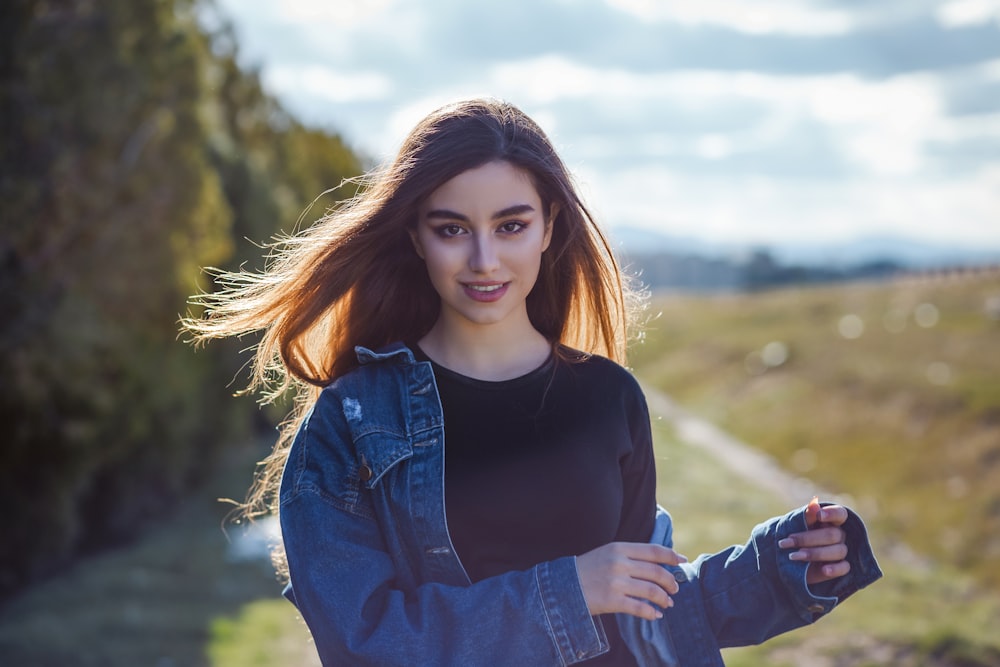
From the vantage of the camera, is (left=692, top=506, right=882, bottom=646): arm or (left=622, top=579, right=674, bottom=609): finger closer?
(left=622, top=579, right=674, bottom=609): finger

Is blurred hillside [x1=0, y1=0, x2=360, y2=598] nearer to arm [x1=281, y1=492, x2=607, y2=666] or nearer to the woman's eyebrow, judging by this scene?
the woman's eyebrow

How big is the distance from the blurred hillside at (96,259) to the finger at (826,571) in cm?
699

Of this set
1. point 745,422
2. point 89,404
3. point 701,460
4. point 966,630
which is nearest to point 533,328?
point 966,630

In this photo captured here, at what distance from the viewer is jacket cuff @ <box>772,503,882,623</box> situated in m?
2.45

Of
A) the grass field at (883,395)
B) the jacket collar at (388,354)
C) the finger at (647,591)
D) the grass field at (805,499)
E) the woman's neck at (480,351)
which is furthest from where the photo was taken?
the grass field at (883,395)

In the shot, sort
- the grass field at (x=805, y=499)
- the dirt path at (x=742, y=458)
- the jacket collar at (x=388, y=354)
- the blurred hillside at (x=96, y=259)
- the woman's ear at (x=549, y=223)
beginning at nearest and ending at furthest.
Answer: the jacket collar at (x=388, y=354) < the woman's ear at (x=549, y=223) < the grass field at (x=805, y=499) < the blurred hillside at (x=96, y=259) < the dirt path at (x=742, y=458)

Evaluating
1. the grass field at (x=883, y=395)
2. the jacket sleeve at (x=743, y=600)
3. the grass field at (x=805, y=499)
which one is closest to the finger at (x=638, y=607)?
the jacket sleeve at (x=743, y=600)

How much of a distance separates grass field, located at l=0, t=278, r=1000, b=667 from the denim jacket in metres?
1.34

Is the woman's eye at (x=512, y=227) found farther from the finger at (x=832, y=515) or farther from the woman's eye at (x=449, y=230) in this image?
the finger at (x=832, y=515)

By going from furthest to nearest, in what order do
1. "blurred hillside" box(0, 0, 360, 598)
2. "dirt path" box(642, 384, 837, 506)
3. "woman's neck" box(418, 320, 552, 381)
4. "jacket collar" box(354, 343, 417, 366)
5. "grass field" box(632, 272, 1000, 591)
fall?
"dirt path" box(642, 384, 837, 506)
"grass field" box(632, 272, 1000, 591)
"blurred hillside" box(0, 0, 360, 598)
"woman's neck" box(418, 320, 552, 381)
"jacket collar" box(354, 343, 417, 366)

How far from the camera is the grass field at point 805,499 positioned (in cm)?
888

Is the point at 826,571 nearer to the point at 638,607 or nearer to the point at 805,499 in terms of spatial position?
the point at 638,607

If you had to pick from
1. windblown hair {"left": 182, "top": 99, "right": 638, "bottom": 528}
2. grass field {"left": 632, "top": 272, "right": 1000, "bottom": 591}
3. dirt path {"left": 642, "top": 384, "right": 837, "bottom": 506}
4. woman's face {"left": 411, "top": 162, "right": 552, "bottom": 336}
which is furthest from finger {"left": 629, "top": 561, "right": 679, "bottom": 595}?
dirt path {"left": 642, "top": 384, "right": 837, "bottom": 506}

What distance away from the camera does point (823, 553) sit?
2.42 meters
